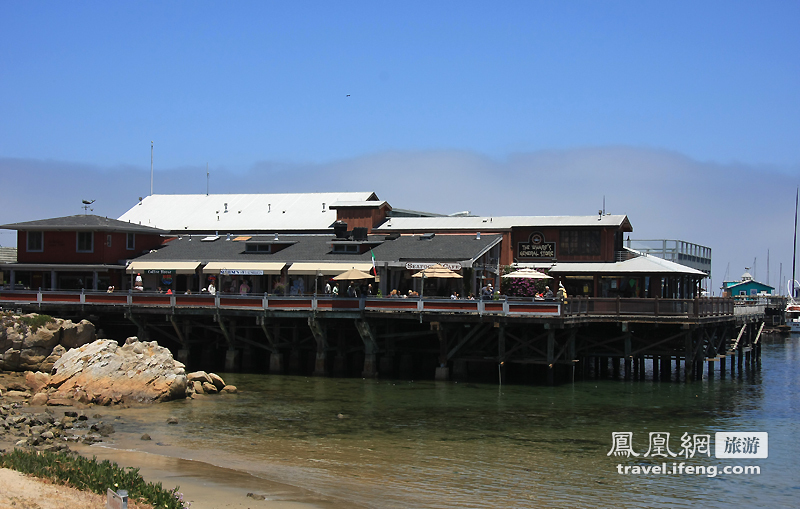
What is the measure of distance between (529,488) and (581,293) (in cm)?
2759

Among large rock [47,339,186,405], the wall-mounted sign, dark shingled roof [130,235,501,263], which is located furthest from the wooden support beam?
the wall-mounted sign

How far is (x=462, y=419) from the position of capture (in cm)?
2912

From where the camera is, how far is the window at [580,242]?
47438mm

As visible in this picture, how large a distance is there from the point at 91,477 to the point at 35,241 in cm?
3573

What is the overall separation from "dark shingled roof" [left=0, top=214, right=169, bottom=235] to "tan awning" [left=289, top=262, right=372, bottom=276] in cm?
1157

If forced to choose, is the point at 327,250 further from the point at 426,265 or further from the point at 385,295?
the point at 426,265

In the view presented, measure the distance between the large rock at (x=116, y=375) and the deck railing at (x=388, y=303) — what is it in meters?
6.49

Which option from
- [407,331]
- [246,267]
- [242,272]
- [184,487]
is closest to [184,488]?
[184,487]

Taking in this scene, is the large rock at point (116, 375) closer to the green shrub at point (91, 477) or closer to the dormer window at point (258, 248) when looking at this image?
the dormer window at point (258, 248)

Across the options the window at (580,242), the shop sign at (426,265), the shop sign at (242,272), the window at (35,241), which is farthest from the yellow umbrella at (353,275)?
the window at (35,241)

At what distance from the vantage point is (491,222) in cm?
5078

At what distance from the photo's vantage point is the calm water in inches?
785

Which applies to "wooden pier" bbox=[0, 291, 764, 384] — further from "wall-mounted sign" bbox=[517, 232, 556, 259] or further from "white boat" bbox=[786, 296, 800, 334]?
"white boat" bbox=[786, 296, 800, 334]

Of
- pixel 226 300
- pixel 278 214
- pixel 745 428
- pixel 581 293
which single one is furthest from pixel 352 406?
pixel 278 214
